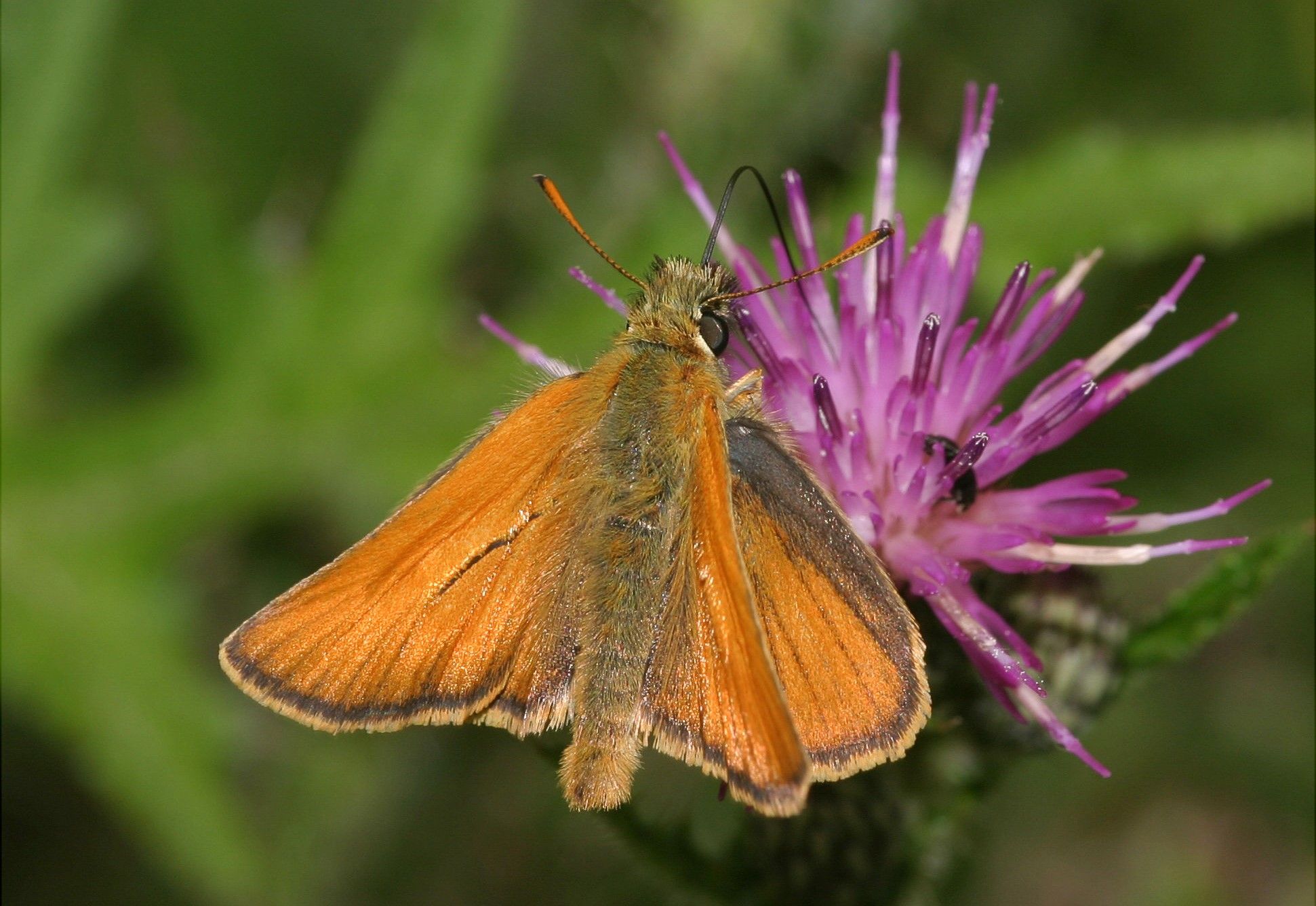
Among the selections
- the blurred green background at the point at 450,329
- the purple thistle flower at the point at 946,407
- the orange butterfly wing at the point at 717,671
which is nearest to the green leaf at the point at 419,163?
the blurred green background at the point at 450,329

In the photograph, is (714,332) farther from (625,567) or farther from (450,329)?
(450,329)

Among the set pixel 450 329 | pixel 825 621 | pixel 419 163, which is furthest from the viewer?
pixel 450 329

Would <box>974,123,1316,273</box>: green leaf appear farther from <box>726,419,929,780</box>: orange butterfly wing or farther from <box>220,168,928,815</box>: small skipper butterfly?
<box>726,419,929,780</box>: orange butterfly wing

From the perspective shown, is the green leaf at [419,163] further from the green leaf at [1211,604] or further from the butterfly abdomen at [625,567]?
the green leaf at [1211,604]

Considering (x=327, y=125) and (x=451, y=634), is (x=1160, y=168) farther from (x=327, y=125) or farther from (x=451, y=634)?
(x=327, y=125)

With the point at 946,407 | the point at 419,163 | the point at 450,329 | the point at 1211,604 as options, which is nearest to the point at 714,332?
the point at 946,407

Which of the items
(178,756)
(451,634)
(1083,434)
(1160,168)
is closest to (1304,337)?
(1083,434)

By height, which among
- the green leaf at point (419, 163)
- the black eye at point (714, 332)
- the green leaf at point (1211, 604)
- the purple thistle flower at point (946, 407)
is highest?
the green leaf at point (419, 163)

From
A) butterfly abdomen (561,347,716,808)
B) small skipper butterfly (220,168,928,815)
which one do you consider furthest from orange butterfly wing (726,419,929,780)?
butterfly abdomen (561,347,716,808)
